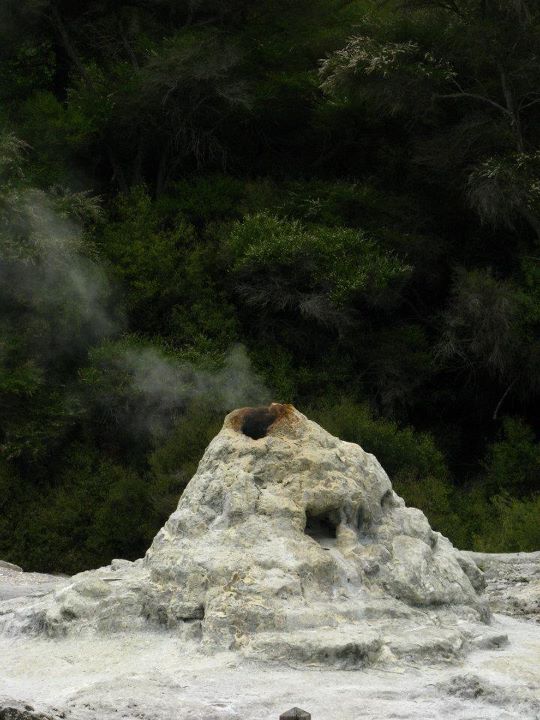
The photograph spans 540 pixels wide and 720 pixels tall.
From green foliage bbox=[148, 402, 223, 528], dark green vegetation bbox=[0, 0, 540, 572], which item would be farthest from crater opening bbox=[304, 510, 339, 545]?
green foliage bbox=[148, 402, 223, 528]

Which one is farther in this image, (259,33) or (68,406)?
(259,33)

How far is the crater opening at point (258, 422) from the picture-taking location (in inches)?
298

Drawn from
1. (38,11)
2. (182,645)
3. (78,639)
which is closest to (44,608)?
(78,639)

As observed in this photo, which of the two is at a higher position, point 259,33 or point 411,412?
point 259,33

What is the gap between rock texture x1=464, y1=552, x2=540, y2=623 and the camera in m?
8.50

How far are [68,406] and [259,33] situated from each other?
329 inches

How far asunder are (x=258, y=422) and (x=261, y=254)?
12830mm

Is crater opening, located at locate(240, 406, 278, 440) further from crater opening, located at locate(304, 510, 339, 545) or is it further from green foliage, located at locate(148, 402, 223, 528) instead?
green foliage, located at locate(148, 402, 223, 528)

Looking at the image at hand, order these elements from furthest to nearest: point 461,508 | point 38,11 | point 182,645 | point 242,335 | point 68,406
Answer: point 38,11
point 242,335
point 68,406
point 461,508
point 182,645

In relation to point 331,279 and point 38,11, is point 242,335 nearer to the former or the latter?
point 331,279

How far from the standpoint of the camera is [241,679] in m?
5.91

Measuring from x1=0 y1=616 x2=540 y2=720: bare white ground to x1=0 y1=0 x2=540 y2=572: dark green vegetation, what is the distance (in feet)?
33.9

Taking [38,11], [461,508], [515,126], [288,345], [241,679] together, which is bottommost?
[241,679]

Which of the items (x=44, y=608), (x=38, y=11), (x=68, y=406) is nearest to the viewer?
(x=44, y=608)
